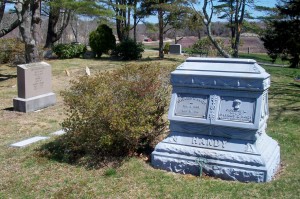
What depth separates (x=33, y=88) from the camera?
1040 centimetres

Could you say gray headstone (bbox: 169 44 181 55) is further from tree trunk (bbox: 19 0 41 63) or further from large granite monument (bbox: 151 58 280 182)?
large granite monument (bbox: 151 58 280 182)

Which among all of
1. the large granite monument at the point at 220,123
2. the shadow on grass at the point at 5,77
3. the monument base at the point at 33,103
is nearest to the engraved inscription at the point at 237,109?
the large granite monument at the point at 220,123

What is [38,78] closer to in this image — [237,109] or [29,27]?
[29,27]

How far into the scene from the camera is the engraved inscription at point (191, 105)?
17.1 feet

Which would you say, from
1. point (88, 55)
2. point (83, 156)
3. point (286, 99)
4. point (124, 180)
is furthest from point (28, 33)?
point (124, 180)

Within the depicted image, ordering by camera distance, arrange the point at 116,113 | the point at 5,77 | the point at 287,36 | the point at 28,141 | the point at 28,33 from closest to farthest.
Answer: the point at 116,113 < the point at 28,141 < the point at 28,33 < the point at 5,77 < the point at 287,36

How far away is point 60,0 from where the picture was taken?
1778 cm

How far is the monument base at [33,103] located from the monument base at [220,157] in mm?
5726

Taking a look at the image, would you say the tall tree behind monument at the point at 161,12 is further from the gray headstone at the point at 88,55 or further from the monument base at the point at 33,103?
the monument base at the point at 33,103

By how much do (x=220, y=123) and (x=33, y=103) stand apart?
665 cm

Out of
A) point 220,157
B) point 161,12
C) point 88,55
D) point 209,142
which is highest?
point 161,12

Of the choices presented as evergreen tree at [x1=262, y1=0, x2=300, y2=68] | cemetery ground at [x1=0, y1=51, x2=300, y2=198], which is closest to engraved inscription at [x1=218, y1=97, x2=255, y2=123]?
cemetery ground at [x1=0, y1=51, x2=300, y2=198]

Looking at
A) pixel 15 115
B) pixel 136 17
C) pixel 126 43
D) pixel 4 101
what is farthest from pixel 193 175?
pixel 136 17

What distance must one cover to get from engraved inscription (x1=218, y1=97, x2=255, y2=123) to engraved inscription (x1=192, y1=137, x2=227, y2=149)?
0.33 m
